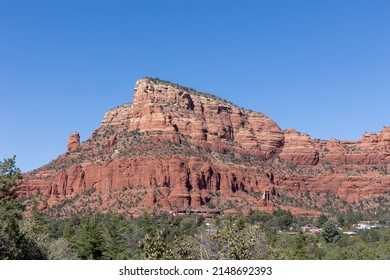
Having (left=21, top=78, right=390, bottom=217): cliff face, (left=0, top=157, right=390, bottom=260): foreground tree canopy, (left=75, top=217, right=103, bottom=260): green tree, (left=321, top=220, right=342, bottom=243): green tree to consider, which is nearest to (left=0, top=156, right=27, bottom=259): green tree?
(left=0, top=157, right=390, bottom=260): foreground tree canopy

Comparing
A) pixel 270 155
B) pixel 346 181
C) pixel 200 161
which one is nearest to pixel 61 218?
pixel 200 161

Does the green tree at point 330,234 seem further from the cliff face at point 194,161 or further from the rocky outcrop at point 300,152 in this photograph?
the rocky outcrop at point 300,152

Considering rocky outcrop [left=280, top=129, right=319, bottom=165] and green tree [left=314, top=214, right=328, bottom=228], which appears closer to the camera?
green tree [left=314, top=214, right=328, bottom=228]

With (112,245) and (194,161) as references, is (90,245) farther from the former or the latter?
(194,161)

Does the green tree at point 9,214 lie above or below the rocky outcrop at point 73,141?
below

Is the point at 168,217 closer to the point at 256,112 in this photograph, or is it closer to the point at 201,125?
the point at 201,125

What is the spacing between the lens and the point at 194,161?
123938 mm

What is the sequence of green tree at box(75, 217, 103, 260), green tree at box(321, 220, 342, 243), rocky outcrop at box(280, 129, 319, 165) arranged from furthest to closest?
1. rocky outcrop at box(280, 129, 319, 165)
2. green tree at box(321, 220, 342, 243)
3. green tree at box(75, 217, 103, 260)

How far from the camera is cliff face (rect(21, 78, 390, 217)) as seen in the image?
119 meters

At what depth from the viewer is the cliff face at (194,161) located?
119000mm

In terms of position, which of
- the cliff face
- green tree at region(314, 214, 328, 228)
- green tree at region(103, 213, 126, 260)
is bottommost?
green tree at region(103, 213, 126, 260)

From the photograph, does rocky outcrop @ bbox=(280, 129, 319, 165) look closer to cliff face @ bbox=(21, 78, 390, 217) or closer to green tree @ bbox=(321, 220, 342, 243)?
cliff face @ bbox=(21, 78, 390, 217)

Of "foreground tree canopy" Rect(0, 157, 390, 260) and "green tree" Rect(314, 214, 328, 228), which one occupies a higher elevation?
"green tree" Rect(314, 214, 328, 228)

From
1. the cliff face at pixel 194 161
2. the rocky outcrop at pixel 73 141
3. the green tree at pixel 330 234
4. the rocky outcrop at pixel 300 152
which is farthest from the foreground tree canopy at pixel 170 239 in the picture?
the rocky outcrop at pixel 73 141
